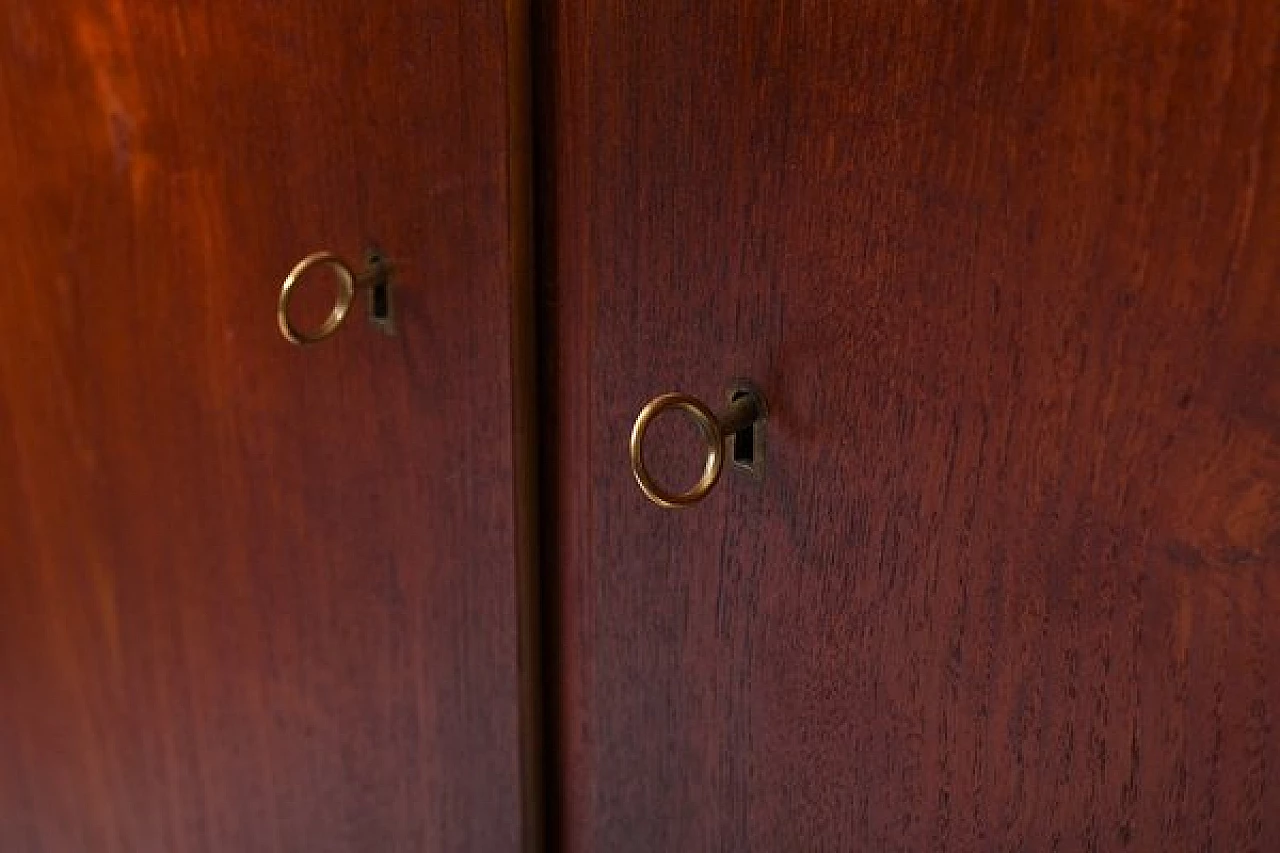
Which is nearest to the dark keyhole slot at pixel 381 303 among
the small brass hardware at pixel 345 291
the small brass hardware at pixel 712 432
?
the small brass hardware at pixel 345 291

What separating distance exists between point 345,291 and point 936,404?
0.29 metres

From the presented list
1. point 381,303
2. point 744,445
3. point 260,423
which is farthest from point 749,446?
point 260,423

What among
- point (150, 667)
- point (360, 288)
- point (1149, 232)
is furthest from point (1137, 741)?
point (150, 667)

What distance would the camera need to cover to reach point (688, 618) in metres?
0.49

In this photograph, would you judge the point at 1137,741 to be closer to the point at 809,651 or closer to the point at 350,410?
the point at 809,651

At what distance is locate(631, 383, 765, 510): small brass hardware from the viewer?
16.2 inches

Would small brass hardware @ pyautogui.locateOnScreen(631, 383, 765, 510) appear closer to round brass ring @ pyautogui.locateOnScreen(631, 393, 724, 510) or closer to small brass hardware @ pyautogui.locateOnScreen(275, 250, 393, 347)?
round brass ring @ pyautogui.locateOnScreen(631, 393, 724, 510)

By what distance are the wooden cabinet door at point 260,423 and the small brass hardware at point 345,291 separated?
1 cm

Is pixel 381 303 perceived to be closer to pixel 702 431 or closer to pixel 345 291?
pixel 345 291

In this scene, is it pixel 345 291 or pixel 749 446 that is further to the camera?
pixel 345 291

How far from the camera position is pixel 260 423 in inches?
25.7

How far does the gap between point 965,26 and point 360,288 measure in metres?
0.31

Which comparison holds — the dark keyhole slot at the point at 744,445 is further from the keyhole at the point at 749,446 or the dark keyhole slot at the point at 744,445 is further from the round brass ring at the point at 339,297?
the round brass ring at the point at 339,297

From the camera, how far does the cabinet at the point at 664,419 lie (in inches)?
13.1
